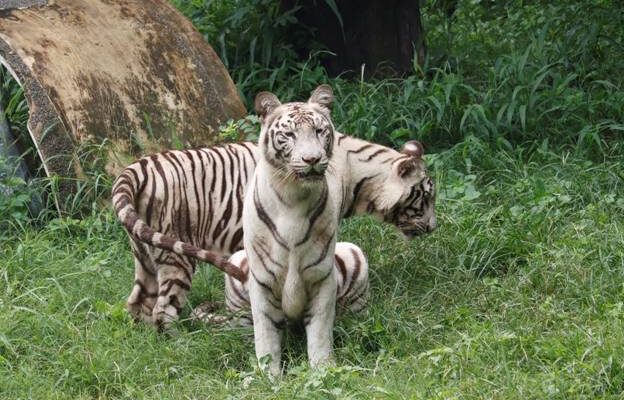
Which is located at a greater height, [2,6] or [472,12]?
[2,6]

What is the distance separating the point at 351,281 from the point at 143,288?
1098 mm

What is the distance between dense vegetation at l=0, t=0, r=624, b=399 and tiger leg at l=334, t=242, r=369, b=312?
155 mm

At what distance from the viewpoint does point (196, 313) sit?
20.5ft

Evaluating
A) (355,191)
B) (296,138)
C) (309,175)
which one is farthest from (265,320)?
(355,191)

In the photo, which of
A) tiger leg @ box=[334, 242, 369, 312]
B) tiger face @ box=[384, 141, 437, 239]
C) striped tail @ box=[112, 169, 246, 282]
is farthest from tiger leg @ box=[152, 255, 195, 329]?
tiger face @ box=[384, 141, 437, 239]

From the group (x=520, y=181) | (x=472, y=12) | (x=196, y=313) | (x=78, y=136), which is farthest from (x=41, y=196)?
(x=472, y=12)

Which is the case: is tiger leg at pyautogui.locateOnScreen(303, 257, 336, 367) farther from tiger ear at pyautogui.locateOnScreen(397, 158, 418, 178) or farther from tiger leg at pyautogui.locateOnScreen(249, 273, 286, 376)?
tiger ear at pyautogui.locateOnScreen(397, 158, 418, 178)

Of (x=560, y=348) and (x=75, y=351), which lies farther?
(x=75, y=351)

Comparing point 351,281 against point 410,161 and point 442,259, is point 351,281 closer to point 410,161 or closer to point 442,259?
point 442,259

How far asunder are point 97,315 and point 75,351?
1.71ft

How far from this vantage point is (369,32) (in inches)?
368

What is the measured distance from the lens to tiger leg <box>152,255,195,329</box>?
618 centimetres

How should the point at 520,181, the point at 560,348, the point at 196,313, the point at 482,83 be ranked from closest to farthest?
the point at 560,348, the point at 196,313, the point at 520,181, the point at 482,83

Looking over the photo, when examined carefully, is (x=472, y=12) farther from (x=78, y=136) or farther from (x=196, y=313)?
(x=196, y=313)
